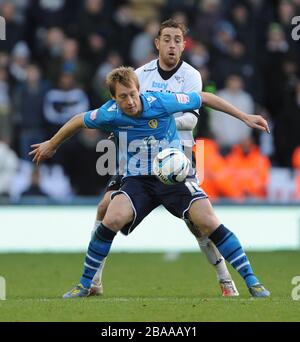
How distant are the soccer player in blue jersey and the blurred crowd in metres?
7.25

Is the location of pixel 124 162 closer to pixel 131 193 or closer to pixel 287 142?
pixel 131 193

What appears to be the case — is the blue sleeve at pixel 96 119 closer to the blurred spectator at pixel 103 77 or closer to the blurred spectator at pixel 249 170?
the blurred spectator at pixel 249 170

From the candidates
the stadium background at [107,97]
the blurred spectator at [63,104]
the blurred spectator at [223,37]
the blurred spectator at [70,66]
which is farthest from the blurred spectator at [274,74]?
the blurred spectator at [63,104]

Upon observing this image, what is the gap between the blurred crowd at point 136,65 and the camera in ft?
57.2

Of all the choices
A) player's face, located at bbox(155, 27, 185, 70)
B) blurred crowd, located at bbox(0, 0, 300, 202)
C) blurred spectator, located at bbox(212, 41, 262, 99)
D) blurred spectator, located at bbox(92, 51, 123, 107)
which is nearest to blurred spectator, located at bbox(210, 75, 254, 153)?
blurred crowd, located at bbox(0, 0, 300, 202)

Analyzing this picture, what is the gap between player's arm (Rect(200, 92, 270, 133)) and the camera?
9570 mm

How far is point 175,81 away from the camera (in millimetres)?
10469

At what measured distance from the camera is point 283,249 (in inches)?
641

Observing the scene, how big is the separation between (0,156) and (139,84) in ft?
24.2

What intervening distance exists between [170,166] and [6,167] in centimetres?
788

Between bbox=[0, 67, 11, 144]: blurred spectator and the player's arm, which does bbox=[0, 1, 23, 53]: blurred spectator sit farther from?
the player's arm

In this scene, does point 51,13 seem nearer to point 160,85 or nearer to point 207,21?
point 207,21

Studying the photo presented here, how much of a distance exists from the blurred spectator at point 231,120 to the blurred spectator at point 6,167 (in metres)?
3.09
